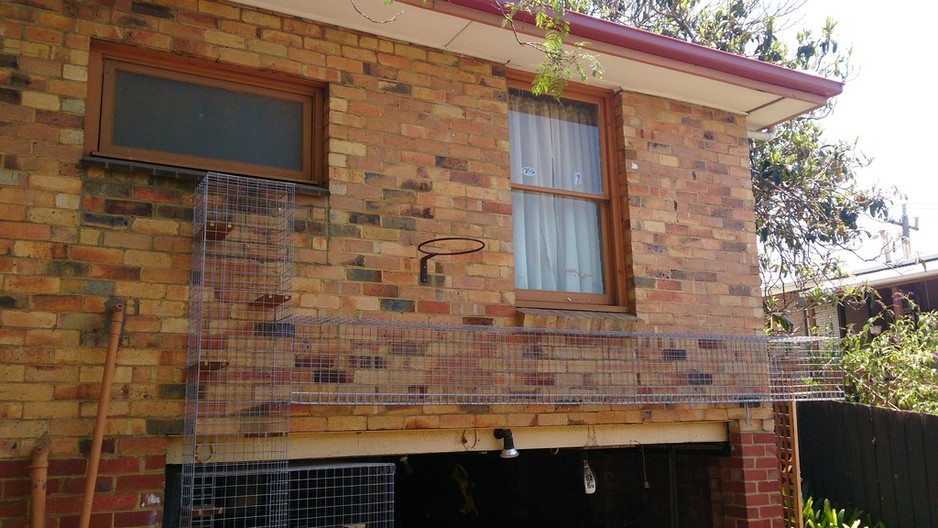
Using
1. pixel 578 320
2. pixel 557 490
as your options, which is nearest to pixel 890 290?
pixel 557 490

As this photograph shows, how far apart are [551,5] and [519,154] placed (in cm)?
157

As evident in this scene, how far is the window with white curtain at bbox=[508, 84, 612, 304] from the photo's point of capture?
6359 mm

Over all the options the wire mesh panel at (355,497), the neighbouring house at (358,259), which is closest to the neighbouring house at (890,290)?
the neighbouring house at (358,259)

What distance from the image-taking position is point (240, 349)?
490cm

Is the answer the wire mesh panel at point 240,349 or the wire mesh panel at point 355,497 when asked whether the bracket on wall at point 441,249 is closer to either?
the wire mesh panel at point 240,349

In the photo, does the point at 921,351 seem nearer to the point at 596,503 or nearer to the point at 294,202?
the point at 596,503

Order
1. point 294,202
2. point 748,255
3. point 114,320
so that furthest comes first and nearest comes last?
point 748,255
point 294,202
point 114,320

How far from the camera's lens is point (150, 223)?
15.8 ft

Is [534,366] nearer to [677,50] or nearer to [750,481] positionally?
[750,481]

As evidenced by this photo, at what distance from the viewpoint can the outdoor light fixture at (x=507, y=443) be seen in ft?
18.2

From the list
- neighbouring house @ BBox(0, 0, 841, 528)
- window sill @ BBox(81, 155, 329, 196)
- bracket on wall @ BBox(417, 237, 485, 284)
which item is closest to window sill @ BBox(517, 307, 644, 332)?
neighbouring house @ BBox(0, 0, 841, 528)

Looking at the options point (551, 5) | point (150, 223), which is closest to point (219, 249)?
point (150, 223)

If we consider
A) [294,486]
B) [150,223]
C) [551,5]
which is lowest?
[294,486]

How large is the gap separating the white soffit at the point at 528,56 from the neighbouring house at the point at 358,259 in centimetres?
2
